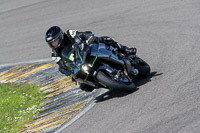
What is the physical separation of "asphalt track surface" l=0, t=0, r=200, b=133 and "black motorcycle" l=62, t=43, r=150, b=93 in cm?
36

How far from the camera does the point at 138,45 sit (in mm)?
11445

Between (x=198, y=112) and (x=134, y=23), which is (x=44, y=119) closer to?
(x=198, y=112)

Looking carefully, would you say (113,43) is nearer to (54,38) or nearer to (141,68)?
(141,68)

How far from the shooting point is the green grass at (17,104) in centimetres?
969

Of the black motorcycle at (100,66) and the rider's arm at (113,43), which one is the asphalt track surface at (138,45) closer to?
the black motorcycle at (100,66)

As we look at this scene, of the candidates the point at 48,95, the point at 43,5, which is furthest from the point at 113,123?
the point at 43,5

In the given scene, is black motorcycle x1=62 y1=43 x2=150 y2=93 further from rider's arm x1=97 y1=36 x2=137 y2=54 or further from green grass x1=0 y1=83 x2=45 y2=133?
green grass x1=0 y1=83 x2=45 y2=133

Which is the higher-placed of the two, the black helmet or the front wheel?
the black helmet

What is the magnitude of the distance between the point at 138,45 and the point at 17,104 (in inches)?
138

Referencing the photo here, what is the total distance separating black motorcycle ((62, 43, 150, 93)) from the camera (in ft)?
26.9

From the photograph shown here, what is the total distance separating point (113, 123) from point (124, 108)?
0.53 meters

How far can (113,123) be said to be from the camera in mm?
7648

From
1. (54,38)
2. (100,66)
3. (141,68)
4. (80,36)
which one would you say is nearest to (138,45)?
(141,68)

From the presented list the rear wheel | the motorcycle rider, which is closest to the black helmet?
the motorcycle rider
